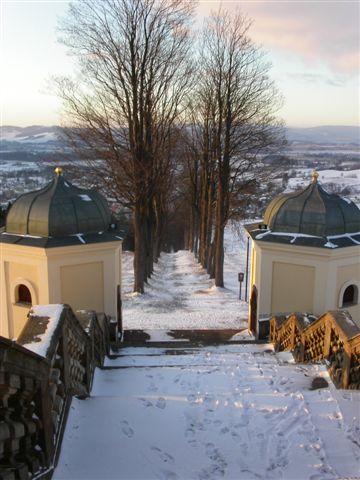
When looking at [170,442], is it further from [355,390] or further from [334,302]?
[334,302]

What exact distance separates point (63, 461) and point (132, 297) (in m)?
14.3

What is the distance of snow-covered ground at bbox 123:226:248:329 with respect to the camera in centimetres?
1570

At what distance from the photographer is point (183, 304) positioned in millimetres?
17891

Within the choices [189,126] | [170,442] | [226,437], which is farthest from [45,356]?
[189,126]

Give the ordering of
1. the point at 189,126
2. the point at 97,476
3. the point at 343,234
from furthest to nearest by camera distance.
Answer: the point at 189,126, the point at 343,234, the point at 97,476

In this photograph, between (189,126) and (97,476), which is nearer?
(97,476)

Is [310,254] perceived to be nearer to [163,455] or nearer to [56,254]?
[56,254]

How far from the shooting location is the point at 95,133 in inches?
672

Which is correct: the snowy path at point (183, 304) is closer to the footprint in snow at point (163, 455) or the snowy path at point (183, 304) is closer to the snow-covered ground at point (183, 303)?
the snow-covered ground at point (183, 303)

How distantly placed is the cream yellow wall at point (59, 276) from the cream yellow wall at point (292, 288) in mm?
4389

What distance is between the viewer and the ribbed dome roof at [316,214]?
11.4m

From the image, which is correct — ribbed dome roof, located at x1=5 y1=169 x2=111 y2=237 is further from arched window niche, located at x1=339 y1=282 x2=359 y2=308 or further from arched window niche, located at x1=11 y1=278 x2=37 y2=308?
arched window niche, located at x1=339 y1=282 x2=359 y2=308

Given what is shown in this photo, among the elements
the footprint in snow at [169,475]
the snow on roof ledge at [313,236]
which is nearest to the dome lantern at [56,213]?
the snow on roof ledge at [313,236]

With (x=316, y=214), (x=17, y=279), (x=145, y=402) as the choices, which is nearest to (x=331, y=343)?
(x=145, y=402)
